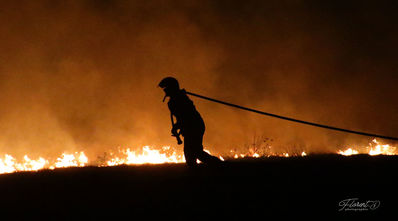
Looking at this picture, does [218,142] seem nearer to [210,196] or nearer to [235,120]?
[235,120]

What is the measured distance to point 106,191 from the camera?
8680mm

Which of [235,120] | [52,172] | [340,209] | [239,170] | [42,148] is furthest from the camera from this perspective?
[235,120]

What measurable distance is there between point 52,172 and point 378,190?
7.40m

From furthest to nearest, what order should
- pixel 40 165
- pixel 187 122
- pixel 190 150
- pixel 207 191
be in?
1. pixel 40 165
2. pixel 190 150
3. pixel 187 122
4. pixel 207 191

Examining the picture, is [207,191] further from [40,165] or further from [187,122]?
[40,165]

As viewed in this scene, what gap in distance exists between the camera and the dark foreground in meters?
7.29

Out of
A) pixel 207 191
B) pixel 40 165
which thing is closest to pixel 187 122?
pixel 207 191

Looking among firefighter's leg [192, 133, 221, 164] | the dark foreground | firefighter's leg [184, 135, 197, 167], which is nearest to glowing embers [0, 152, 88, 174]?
the dark foreground

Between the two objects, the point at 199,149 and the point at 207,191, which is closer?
the point at 207,191

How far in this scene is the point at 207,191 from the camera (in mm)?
8148

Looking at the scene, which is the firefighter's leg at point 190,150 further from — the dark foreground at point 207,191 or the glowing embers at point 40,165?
the glowing embers at point 40,165

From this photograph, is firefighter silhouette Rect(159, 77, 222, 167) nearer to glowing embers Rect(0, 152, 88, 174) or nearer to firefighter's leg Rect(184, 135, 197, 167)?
firefighter's leg Rect(184, 135, 197, 167)

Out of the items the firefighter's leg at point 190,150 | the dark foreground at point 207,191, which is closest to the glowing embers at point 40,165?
the dark foreground at point 207,191

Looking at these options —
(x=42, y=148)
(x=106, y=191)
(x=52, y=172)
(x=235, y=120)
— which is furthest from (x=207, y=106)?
(x=106, y=191)
